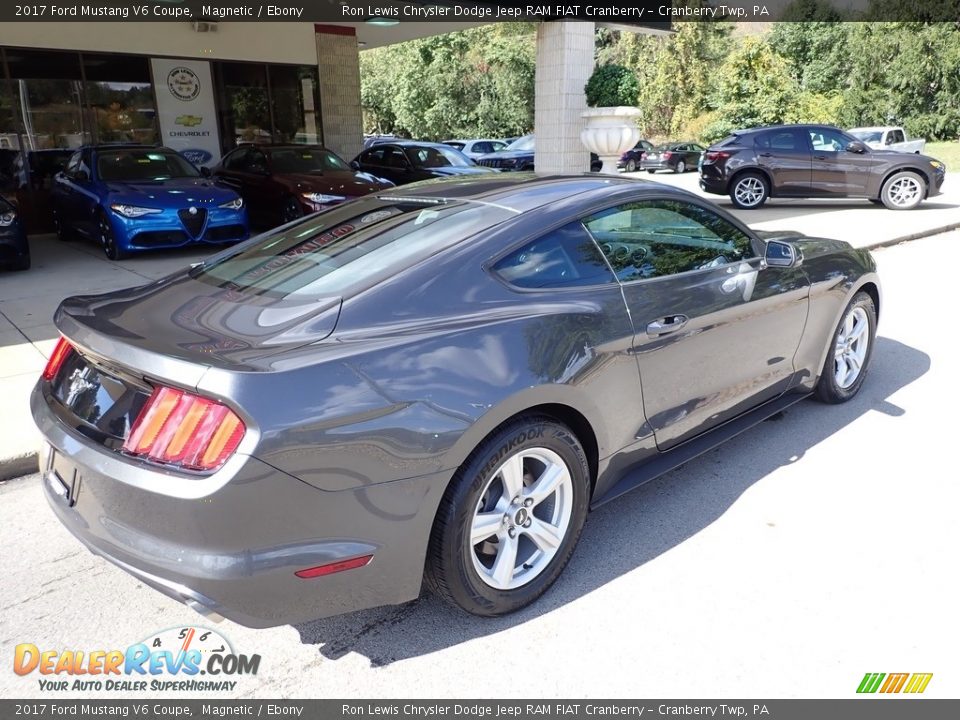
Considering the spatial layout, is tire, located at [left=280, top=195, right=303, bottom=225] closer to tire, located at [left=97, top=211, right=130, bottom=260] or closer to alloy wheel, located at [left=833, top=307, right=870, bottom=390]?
tire, located at [left=97, top=211, right=130, bottom=260]

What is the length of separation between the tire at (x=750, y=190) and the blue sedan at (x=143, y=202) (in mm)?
10446

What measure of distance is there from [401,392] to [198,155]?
1414cm

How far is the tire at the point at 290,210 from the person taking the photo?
10836mm

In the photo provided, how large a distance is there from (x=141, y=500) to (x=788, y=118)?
34.4 metres

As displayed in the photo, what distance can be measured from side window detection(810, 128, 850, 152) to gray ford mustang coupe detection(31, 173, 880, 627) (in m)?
12.8

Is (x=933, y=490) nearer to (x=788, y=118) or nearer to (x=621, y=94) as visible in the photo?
(x=621, y=94)

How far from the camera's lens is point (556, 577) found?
9.38 ft

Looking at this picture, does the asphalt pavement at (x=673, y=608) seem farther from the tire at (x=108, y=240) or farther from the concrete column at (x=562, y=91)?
the concrete column at (x=562, y=91)

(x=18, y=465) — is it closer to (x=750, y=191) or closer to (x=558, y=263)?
(x=558, y=263)

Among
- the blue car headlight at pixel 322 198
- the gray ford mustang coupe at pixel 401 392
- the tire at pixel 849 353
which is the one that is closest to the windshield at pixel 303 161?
the blue car headlight at pixel 322 198

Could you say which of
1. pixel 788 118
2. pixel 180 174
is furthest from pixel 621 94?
pixel 788 118

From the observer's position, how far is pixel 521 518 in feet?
8.80

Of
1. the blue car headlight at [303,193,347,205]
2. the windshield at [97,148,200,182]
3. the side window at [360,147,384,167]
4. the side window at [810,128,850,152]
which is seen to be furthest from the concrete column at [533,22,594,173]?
the windshield at [97,148,200,182]
